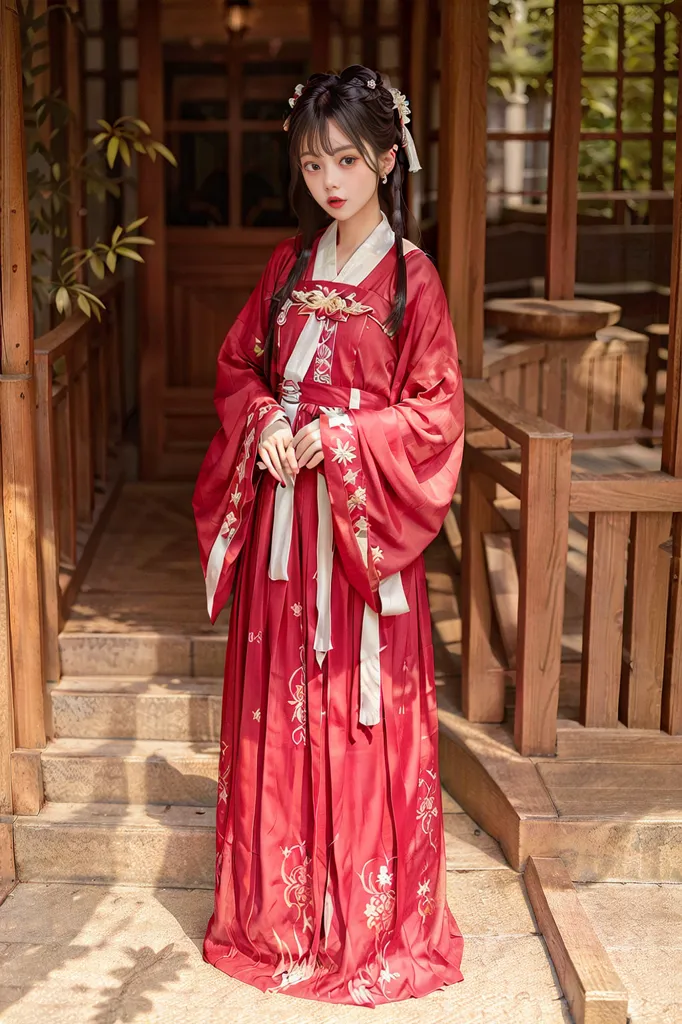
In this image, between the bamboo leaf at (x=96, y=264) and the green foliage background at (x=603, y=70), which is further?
the green foliage background at (x=603, y=70)

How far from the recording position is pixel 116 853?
3.89 metres

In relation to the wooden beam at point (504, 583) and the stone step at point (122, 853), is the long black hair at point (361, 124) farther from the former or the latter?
the stone step at point (122, 853)

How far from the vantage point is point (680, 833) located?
12.3 feet

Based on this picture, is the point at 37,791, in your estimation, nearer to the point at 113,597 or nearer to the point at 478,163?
the point at 113,597

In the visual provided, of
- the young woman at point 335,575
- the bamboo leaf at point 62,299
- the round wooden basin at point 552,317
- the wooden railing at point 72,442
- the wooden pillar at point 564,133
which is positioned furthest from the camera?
the round wooden basin at point 552,317

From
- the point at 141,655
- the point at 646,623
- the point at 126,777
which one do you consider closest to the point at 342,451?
the point at 646,623

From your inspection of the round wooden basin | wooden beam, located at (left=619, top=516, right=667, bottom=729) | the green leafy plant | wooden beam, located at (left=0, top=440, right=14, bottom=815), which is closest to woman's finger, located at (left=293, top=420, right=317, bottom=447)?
wooden beam, located at (left=0, top=440, right=14, bottom=815)

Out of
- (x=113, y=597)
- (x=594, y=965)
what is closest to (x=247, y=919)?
(x=594, y=965)

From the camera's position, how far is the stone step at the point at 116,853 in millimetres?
3881

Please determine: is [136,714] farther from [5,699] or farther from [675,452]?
[675,452]

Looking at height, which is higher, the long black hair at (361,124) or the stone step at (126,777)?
the long black hair at (361,124)

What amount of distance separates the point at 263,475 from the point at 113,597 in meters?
1.78

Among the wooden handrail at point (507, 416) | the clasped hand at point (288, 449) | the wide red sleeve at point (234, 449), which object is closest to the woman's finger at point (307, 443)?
the clasped hand at point (288, 449)

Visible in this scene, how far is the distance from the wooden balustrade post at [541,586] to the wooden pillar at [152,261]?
3036 mm
